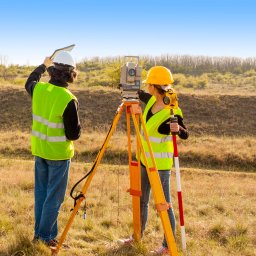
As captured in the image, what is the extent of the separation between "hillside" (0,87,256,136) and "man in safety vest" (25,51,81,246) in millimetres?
15493

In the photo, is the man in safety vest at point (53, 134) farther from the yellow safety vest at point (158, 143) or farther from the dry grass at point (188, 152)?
the dry grass at point (188, 152)

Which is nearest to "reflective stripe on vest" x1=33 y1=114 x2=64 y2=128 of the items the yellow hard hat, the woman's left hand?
the yellow hard hat

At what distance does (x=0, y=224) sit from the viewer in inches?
197

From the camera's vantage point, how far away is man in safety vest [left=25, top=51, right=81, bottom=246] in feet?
13.4

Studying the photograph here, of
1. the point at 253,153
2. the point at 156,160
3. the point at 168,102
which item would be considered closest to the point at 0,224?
the point at 156,160

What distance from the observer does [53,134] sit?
4188 mm

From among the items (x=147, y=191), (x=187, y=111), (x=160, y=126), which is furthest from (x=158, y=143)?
(x=187, y=111)

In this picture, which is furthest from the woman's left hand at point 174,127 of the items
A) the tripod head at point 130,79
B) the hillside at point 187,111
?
the hillside at point 187,111

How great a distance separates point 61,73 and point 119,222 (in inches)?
96.5

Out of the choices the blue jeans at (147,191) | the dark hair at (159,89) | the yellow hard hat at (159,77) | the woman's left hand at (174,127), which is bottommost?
the blue jeans at (147,191)

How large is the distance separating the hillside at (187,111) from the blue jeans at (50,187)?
15460mm

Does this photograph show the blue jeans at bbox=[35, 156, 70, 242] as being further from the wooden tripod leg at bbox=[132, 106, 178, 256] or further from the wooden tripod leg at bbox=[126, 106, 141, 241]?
the wooden tripod leg at bbox=[132, 106, 178, 256]

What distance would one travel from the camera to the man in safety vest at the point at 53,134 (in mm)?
4070

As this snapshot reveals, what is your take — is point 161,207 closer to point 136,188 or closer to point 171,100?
point 136,188
